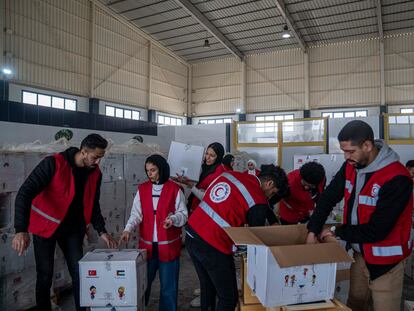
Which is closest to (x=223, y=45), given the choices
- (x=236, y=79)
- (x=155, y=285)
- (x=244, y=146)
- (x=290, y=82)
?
(x=236, y=79)

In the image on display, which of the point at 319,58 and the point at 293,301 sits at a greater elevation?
the point at 319,58

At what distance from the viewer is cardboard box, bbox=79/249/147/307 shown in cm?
191

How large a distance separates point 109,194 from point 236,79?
36.3 feet

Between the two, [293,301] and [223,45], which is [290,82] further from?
[293,301]


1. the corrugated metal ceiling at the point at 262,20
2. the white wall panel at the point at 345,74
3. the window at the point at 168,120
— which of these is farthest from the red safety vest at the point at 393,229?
the window at the point at 168,120

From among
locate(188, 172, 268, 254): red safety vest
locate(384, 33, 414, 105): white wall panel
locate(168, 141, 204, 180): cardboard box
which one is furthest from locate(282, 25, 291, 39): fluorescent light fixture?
locate(188, 172, 268, 254): red safety vest

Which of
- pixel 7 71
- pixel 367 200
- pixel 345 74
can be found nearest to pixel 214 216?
pixel 367 200

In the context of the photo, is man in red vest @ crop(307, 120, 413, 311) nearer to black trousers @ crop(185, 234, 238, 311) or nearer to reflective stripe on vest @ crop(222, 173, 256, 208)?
reflective stripe on vest @ crop(222, 173, 256, 208)

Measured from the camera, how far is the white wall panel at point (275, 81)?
12.8m

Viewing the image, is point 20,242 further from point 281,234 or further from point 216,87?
point 216,87

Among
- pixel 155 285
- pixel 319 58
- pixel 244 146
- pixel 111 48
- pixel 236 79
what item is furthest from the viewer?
pixel 236 79

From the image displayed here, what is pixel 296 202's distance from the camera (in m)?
2.91

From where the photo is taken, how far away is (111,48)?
11.2 meters

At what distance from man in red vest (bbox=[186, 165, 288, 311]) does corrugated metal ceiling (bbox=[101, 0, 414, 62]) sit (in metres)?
9.10
